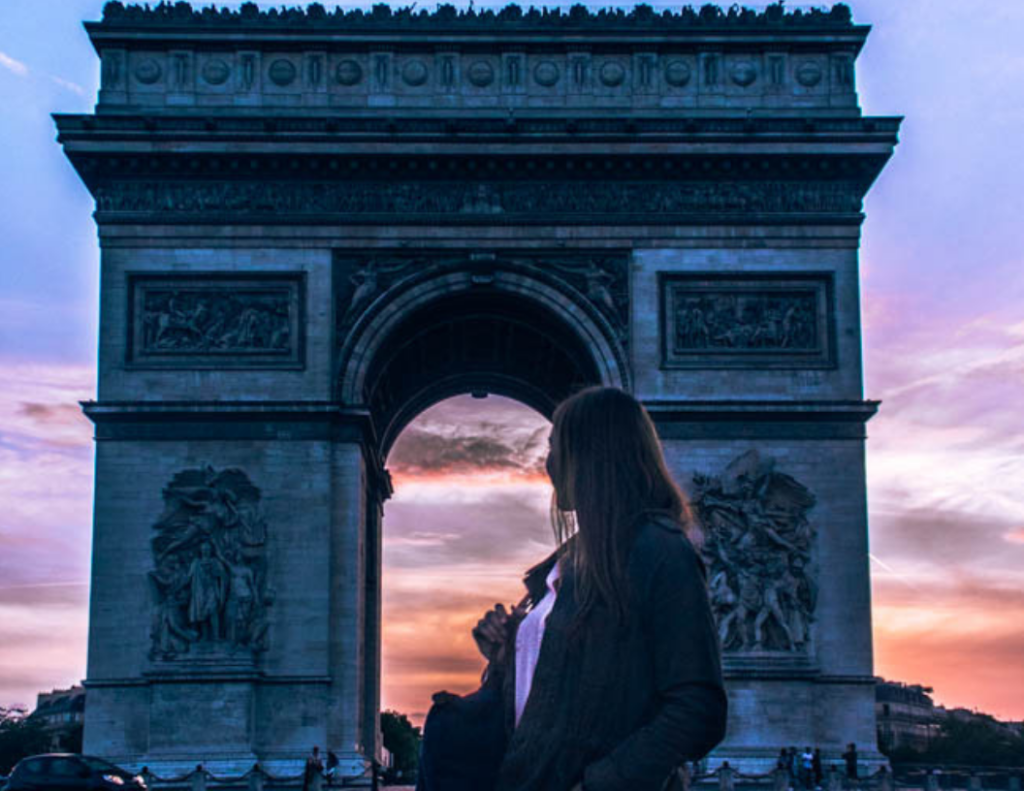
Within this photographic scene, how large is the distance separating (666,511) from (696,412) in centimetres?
2888

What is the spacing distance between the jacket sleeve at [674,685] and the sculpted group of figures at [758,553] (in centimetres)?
2825

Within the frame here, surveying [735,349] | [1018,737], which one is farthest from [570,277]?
[1018,737]

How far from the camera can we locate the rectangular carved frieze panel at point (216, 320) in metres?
33.0

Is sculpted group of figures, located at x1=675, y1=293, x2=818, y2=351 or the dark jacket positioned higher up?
sculpted group of figures, located at x1=675, y1=293, x2=818, y2=351

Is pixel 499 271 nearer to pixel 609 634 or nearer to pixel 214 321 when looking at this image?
pixel 214 321

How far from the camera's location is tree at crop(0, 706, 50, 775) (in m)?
69.4

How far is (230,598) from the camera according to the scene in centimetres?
3180

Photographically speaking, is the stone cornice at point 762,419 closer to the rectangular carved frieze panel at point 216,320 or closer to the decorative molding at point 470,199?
the decorative molding at point 470,199

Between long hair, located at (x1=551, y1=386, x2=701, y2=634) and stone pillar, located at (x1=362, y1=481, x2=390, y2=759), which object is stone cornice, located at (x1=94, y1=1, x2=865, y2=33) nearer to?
stone pillar, located at (x1=362, y1=481, x2=390, y2=759)

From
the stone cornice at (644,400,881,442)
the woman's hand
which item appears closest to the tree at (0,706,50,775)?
the stone cornice at (644,400,881,442)

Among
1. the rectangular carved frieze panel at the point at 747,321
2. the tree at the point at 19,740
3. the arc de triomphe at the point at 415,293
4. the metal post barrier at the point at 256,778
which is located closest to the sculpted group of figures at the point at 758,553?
the arc de triomphe at the point at 415,293

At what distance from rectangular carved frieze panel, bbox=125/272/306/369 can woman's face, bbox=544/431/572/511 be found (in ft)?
96.0

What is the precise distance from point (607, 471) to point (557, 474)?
0.14m

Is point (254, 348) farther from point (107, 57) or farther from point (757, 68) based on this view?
point (757, 68)
